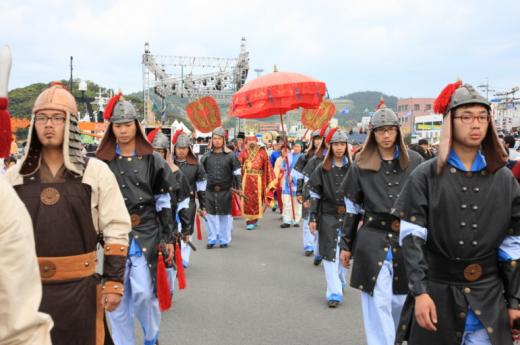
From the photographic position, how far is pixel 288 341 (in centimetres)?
556

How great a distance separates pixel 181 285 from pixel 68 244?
2765 millimetres

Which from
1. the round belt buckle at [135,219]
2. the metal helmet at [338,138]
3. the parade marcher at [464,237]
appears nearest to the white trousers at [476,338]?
the parade marcher at [464,237]

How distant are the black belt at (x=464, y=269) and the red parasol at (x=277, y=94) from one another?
7570 mm

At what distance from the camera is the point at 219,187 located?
36.8ft

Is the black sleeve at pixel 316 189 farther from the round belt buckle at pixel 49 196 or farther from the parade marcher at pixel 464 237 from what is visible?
the round belt buckle at pixel 49 196

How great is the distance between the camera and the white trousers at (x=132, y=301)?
A: 4746 millimetres

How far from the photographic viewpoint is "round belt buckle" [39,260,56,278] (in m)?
3.39

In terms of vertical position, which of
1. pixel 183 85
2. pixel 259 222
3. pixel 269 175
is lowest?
pixel 259 222

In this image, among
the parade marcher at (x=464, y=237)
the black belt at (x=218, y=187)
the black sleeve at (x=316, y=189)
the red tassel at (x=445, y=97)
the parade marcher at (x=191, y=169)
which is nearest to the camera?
the parade marcher at (x=464, y=237)

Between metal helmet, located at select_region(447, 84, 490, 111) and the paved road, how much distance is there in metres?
3.03

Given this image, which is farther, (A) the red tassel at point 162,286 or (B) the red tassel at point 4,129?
(A) the red tassel at point 162,286

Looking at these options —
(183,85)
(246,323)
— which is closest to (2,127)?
(246,323)

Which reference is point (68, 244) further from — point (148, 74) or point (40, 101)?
point (148, 74)

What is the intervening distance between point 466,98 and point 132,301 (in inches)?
128
